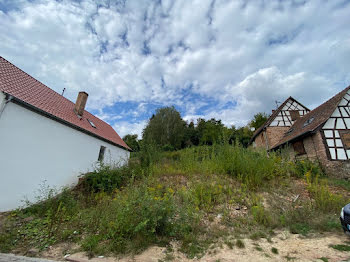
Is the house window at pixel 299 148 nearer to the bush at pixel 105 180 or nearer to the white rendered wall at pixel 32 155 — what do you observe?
the bush at pixel 105 180

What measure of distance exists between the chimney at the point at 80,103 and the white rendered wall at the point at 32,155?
9.32 ft

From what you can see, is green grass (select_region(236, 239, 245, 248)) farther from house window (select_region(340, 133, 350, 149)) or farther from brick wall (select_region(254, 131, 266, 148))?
brick wall (select_region(254, 131, 266, 148))

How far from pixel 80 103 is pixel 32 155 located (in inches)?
218

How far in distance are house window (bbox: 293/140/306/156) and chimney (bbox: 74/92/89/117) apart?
15.1 metres

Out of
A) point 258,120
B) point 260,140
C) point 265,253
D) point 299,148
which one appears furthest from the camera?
point 258,120

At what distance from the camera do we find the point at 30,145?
5656 millimetres

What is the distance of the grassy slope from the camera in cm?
271

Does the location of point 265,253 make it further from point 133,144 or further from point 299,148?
point 133,144

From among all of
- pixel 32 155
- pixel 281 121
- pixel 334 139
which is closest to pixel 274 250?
pixel 32 155

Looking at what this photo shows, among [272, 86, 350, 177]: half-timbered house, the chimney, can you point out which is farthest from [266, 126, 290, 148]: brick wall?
the chimney

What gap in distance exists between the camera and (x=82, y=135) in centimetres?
845

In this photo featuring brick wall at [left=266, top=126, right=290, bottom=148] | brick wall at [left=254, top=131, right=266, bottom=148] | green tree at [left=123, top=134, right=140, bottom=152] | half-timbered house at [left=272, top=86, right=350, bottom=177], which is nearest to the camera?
half-timbered house at [left=272, top=86, right=350, bottom=177]

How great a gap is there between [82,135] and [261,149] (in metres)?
8.66

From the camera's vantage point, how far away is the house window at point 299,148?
10.6 m
